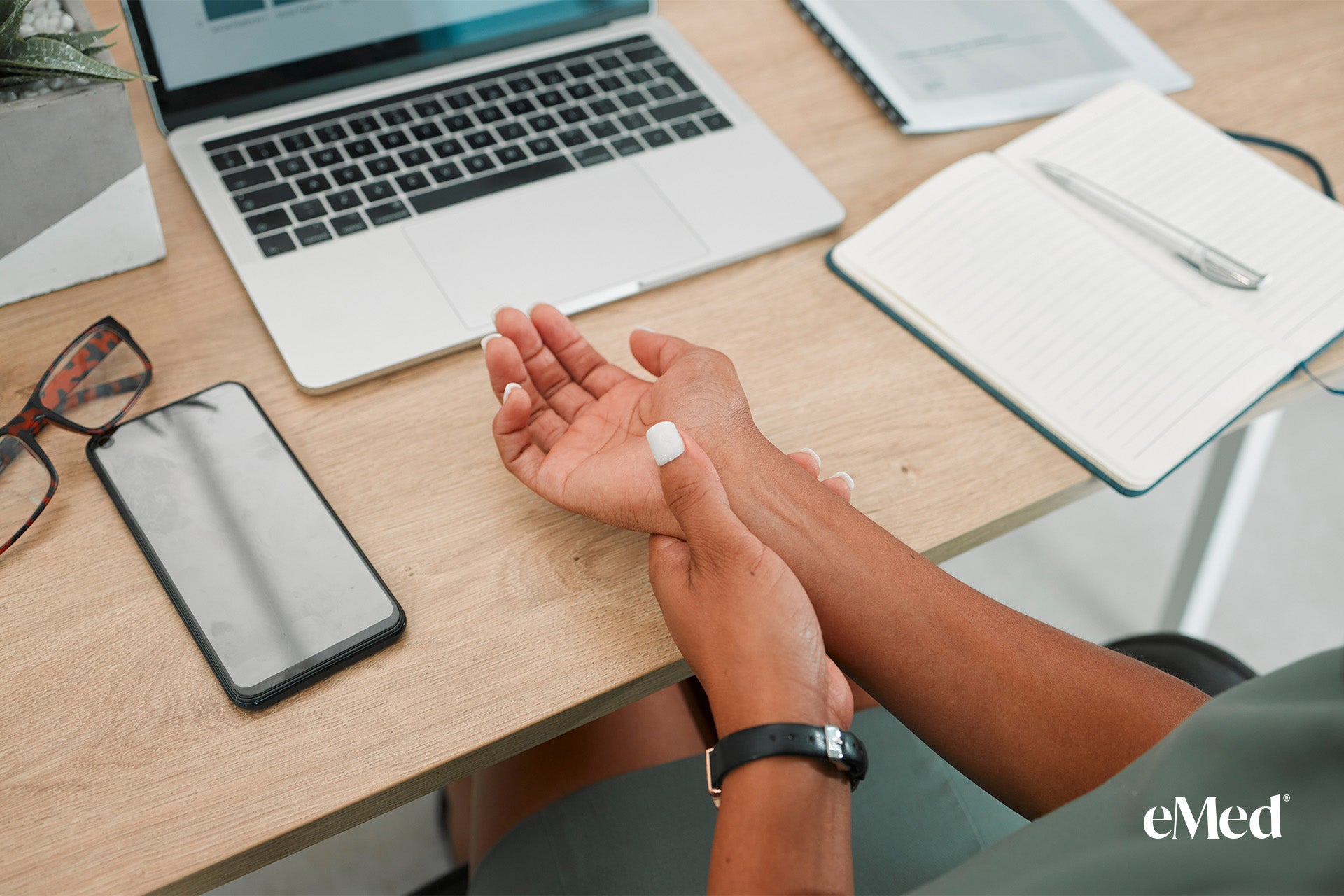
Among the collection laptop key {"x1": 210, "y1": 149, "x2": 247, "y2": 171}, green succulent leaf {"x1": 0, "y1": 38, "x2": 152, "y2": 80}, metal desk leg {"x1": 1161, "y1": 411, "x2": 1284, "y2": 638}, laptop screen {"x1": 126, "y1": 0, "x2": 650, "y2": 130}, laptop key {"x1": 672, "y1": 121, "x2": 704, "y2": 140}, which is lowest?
metal desk leg {"x1": 1161, "y1": 411, "x2": 1284, "y2": 638}

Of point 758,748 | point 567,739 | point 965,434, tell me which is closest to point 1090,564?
point 965,434

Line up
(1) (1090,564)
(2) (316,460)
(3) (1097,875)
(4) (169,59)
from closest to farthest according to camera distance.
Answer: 1. (3) (1097,875)
2. (2) (316,460)
3. (4) (169,59)
4. (1) (1090,564)

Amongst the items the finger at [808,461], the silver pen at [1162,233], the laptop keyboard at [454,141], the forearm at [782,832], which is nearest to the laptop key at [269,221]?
the laptop keyboard at [454,141]

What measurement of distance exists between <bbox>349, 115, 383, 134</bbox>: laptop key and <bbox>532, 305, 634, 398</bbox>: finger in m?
0.27

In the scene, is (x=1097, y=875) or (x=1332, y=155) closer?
(x=1097, y=875)

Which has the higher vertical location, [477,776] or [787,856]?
[787,856]

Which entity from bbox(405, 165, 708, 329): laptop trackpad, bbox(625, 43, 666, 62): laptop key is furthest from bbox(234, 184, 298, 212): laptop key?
bbox(625, 43, 666, 62): laptop key

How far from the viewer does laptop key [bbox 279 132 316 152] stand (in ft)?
2.54

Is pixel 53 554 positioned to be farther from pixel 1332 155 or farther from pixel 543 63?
pixel 1332 155

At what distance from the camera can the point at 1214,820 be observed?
387 mm

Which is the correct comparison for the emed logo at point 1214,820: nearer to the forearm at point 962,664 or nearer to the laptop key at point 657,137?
the forearm at point 962,664

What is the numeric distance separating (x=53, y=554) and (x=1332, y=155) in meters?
1.11

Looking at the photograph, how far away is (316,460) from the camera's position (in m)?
0.62

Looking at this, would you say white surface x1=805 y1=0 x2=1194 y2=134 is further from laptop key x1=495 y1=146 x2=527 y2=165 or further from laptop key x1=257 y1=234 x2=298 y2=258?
laptop key x1=257 y1=234 x2=298 y2=258
